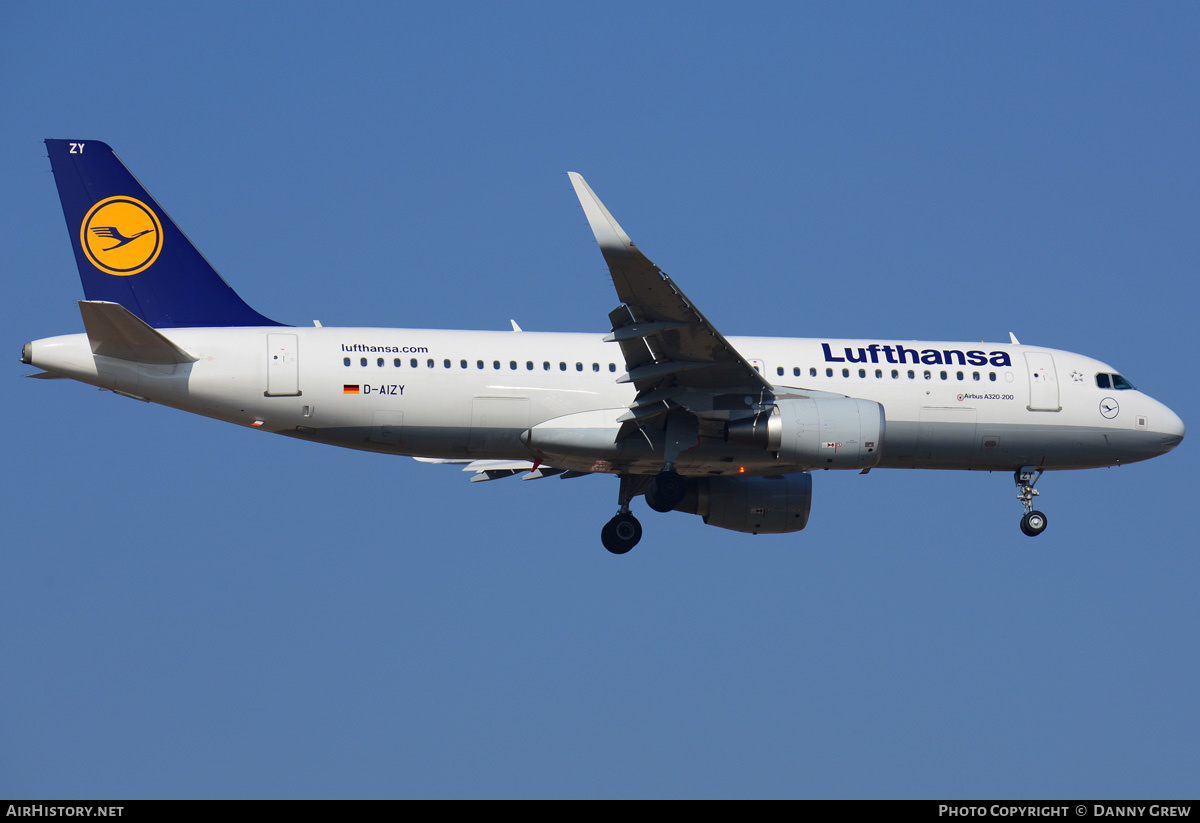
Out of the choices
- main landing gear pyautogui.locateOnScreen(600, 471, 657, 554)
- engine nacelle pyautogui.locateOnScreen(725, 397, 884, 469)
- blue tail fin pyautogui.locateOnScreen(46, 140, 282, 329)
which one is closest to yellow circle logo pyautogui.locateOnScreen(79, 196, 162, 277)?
blue tail fin pyautogui.locateOnScreen(46, 140, 282, 329)

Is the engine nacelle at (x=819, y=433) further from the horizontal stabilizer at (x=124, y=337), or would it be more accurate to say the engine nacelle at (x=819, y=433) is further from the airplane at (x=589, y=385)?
the horizontal stabilizer at (x=124, y=337)

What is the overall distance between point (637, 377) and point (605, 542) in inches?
182

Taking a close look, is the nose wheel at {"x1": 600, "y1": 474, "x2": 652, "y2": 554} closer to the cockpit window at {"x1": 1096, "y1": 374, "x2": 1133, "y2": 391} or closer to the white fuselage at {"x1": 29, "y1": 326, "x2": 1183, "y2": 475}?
the white fuselage at {"x1": 29, "y1": 326, "x2": 1183, "y2": 475}

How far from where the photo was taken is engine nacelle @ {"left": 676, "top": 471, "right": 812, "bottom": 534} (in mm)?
29047

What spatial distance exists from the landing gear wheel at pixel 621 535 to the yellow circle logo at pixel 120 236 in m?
10.4

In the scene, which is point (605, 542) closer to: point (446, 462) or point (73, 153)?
point (446, 462)

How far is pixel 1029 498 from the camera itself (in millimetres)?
28609

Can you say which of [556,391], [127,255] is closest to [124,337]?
[127,255]

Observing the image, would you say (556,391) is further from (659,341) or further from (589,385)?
(659,341)

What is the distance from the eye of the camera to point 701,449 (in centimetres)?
2591

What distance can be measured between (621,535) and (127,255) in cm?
1109

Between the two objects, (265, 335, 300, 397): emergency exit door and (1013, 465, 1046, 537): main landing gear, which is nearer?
(265, 335, 300, 397): emergency exit door

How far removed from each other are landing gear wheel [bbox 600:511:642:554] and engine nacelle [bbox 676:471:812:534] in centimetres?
168

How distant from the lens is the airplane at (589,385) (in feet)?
80.9
